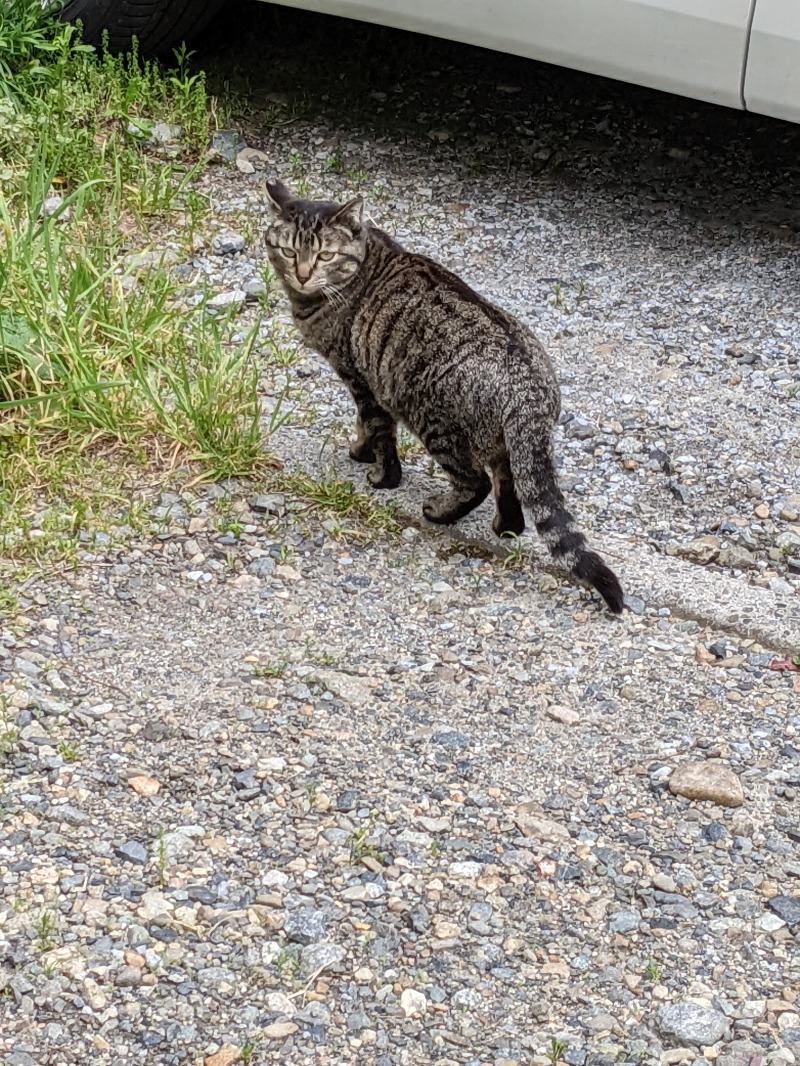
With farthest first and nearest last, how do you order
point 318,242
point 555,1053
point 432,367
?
point 318,242 < point 432,367 < point 555,1053

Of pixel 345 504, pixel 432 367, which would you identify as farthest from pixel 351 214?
pixel 345 504

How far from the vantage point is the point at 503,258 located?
19.4 ft

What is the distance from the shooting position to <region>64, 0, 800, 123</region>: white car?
5.00m

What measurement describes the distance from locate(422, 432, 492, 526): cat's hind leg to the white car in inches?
71.4

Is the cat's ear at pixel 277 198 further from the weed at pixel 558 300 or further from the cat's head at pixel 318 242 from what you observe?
the weed at pixel 558 300

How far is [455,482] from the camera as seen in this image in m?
4.40

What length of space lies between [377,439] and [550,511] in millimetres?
781

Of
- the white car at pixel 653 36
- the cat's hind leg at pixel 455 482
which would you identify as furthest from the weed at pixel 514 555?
the white car at pixel 653 36

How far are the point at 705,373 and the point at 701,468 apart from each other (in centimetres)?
61

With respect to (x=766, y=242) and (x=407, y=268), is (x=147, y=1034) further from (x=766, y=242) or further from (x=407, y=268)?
(x=766, y=242)

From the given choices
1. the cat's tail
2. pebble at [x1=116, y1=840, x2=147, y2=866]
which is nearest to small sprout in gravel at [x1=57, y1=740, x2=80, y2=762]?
pebble at [x1=116, y1=840, x2=147, y2=866]

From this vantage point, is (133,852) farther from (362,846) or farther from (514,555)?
(514,555)

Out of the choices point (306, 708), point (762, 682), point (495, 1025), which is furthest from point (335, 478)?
point (495, 1025)

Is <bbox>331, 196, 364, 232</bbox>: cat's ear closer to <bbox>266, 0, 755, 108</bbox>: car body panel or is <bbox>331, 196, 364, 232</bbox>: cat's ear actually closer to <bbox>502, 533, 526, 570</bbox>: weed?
<bbox>502, 533, 526, 570</bbox>: weed
